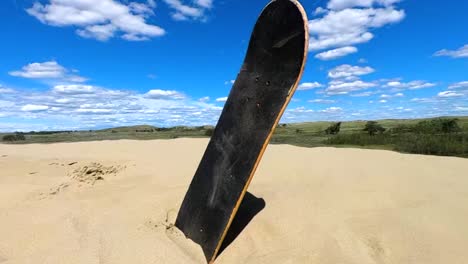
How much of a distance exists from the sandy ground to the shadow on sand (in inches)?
A: 2.3

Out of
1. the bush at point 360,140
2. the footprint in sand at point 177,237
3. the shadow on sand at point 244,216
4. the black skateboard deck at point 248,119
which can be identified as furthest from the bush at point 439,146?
the footprint in sand at point 177,237

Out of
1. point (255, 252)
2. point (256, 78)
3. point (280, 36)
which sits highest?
point (280, 36)

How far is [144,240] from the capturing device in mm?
2707

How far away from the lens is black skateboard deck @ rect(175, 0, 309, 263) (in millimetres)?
2641

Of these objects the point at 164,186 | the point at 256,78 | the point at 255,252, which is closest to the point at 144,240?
the point at 255,252

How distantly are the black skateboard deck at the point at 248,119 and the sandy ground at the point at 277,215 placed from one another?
0.74 ft

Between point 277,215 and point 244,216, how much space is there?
0.94 feet

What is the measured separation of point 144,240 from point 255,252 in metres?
0.83

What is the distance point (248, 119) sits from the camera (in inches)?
114

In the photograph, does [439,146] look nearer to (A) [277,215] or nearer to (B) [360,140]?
(B) [360,140]

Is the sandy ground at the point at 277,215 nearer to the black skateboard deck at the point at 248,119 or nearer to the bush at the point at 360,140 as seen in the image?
the black skateboard deck at the point at 248,119

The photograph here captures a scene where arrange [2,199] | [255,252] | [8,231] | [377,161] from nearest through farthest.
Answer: [255,252], [8,231], [2,199], [377,161]

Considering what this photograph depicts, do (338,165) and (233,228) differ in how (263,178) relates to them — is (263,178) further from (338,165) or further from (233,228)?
(233,228)

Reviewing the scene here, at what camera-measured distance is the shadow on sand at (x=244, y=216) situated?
2.84 metres
